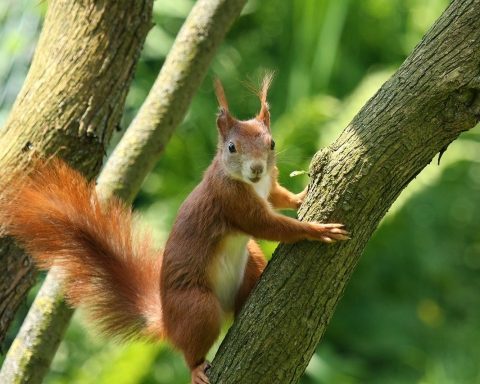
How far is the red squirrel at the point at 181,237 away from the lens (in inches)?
105

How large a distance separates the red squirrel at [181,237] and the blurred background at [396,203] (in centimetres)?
283

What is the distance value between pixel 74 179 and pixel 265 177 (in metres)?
0.56

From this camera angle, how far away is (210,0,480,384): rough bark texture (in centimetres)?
228

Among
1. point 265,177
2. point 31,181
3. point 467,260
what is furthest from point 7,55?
point 467,260

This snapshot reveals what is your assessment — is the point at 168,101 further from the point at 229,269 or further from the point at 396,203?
the point at 396,203

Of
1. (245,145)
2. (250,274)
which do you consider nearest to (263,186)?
(245,145)

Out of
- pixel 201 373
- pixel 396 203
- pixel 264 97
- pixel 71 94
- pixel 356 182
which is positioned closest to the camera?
pixel 356 182

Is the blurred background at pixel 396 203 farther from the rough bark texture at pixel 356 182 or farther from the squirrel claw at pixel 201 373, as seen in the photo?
the rough bark texture at pixel 356 182

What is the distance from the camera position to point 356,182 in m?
2.34

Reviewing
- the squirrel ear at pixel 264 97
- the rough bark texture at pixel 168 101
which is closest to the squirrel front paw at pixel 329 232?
the squirrel ear at pixel 264 97

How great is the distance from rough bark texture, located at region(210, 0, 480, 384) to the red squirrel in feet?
0.69

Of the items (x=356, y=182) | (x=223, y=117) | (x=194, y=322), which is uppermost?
(x=223, y=117)

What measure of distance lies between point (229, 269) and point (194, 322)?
0.19m

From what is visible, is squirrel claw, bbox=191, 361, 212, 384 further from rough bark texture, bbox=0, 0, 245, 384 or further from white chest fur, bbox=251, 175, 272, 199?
rough bark texture, bbox=0, 0, 245, 384
